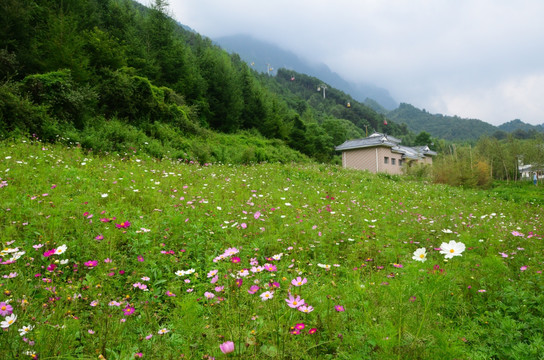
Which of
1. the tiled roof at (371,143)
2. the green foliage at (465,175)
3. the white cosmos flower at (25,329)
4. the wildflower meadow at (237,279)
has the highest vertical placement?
the tiled roof at (371,143)

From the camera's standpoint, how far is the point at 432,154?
37.4 meters

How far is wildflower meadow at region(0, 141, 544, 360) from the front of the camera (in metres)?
1.45

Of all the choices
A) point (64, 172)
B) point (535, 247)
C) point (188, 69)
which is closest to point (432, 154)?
point (188, 69)

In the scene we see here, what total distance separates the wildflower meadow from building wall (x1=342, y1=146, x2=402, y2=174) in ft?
70.3

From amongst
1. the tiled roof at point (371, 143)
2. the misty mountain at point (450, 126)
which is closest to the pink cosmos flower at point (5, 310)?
the tiled roof at point (371, 143)

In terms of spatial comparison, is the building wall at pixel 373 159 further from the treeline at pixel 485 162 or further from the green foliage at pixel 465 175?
the green foliage at pixel 465 175

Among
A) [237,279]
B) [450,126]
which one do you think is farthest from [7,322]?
[450,126]

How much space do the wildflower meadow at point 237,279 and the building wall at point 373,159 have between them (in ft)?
70.3

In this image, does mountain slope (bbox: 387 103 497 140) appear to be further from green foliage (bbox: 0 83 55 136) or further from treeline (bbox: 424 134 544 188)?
green foliage (bbox: 0 83 55 136)

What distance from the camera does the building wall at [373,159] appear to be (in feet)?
83.9

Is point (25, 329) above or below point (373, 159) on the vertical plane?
below

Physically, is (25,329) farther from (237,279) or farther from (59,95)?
(59,95)

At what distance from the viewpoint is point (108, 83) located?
1220cm

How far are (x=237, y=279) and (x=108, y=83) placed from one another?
13.7 metres
